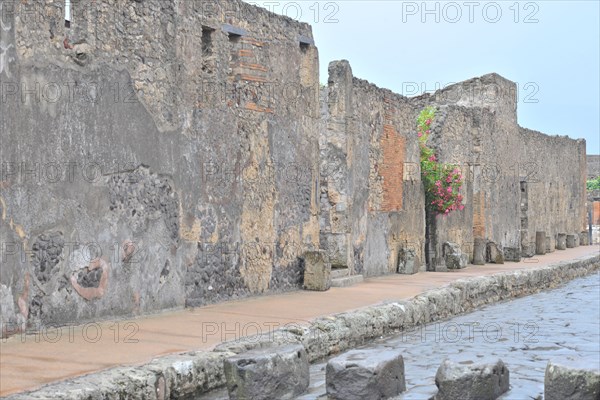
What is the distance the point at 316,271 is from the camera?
9156 mm

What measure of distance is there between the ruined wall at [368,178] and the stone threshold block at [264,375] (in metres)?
5.50

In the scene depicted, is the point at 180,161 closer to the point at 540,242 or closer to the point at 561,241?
the point at 540,242

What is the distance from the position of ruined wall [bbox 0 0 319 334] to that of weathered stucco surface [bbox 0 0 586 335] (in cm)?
1

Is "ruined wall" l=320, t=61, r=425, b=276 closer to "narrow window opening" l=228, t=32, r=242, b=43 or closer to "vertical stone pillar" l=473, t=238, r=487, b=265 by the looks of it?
"narrow window opening" l=228, t=32, r=242, b=43

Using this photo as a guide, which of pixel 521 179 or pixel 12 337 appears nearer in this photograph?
pixel 12 337

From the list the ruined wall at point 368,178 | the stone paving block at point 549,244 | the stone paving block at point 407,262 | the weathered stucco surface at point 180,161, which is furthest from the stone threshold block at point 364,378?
the stone paving block at point 549,244

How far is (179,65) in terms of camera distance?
7277 millimetres

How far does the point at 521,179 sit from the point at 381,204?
28.0ft

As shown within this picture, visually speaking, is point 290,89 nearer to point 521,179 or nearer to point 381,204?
point 381,204

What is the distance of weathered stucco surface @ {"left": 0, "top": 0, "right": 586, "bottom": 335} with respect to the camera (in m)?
5.61

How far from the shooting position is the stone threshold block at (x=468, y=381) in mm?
4578

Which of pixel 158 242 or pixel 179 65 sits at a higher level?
pixel 179 65

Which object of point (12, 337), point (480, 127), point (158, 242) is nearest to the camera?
point (12, 337)

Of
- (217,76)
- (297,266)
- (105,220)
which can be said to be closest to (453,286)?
(297,266)
